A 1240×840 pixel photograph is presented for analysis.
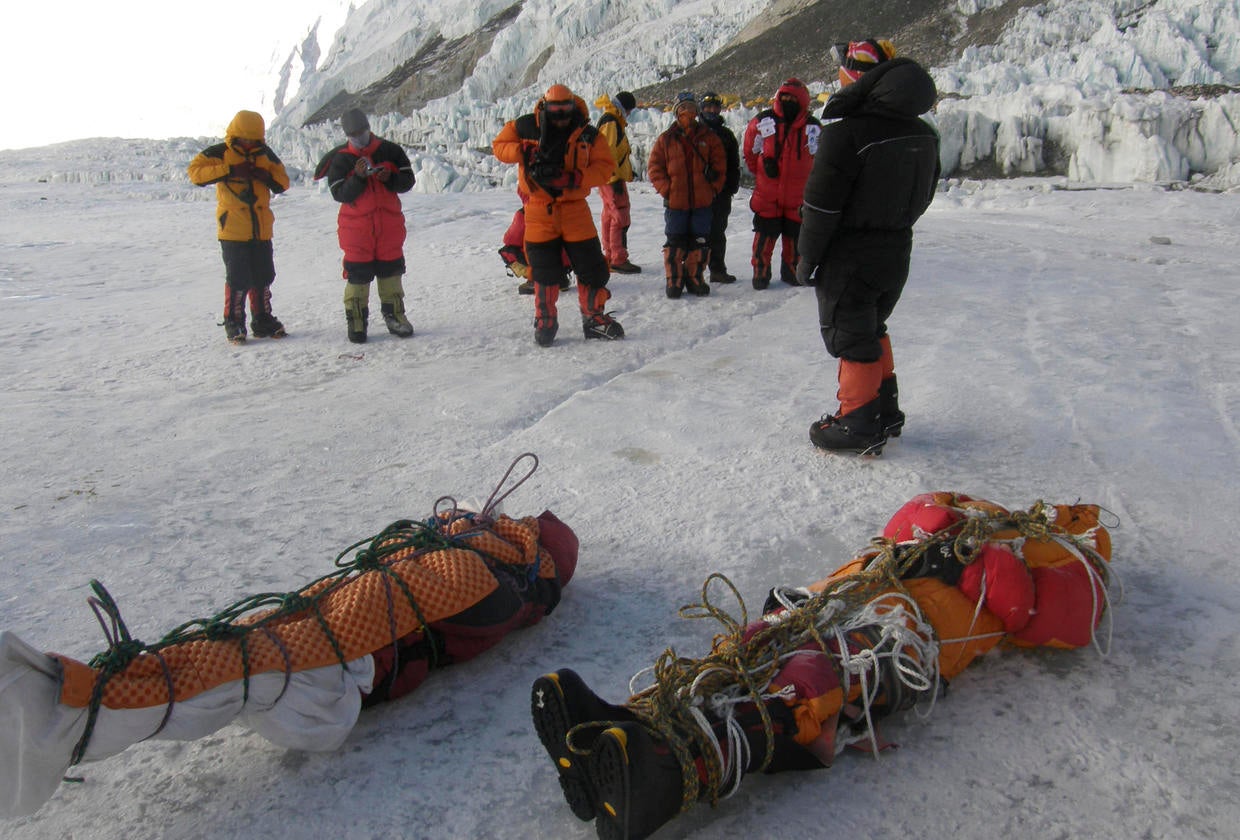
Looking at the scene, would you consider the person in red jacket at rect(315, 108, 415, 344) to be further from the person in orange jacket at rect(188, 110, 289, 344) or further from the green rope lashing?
the green rope lashing

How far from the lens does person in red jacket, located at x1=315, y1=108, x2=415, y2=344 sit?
4984mm

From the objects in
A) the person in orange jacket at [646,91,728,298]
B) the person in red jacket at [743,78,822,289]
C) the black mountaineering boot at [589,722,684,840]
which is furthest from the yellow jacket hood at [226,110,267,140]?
the black mountaineering boot at [589,722,684,840]

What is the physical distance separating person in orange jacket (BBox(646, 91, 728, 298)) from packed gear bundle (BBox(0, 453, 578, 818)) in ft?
12.5

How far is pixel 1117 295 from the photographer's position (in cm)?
536

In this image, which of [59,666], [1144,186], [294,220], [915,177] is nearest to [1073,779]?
[59,666]

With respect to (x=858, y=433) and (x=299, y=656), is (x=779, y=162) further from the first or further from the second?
(x=299, y=656)

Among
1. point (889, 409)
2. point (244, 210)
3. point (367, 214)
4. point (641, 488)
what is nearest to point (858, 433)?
point (889, 409)

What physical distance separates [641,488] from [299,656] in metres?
1.50

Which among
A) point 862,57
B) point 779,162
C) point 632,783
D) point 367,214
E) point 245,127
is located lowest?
point 632,783

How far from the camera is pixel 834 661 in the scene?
1787 millimetres

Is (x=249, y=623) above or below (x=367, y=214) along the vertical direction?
below

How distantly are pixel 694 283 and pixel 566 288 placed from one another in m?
0.94

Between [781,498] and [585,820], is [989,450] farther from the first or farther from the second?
[585,820]

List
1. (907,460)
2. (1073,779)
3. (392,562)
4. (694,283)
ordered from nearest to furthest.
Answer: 1. (1073,779)
2. (392,562)
3. (907,460)
4. (694,283)
